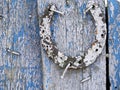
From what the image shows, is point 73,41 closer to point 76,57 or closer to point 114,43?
point 76,57

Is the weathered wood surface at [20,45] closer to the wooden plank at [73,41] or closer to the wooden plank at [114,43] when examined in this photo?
the wooden plank at [73,41]

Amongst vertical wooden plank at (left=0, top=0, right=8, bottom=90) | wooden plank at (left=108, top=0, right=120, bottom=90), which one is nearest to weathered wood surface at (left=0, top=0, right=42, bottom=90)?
vertical wooden plank at (left=0, top=0, right=8, bottom=90)

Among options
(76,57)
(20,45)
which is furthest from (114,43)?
(20,45)

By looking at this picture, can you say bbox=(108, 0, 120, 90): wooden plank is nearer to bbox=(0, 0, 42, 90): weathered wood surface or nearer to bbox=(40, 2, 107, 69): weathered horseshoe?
bbox=(40, 2, 107, 69): weathered horseshoe

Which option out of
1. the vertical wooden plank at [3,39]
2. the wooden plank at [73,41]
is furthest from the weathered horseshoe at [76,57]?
the vertical wooden plank at [3,39]

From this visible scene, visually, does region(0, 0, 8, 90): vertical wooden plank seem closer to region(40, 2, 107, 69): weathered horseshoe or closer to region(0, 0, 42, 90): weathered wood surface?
region(0, 0, 42, 90): weathered wood surface

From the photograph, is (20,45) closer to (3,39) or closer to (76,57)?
(3,39)
